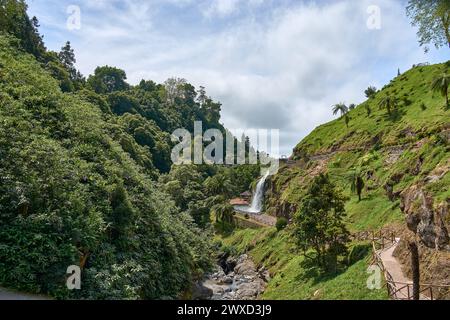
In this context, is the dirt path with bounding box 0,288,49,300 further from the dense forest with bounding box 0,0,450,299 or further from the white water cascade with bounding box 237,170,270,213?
the white water cascade with bounding box 237,170,270,213

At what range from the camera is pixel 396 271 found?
22266 mm

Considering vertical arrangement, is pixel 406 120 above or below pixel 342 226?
above

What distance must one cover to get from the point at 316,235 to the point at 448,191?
11.8 meters

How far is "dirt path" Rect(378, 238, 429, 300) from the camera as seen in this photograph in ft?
62.0

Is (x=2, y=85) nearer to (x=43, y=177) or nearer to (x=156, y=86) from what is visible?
(x=43, y=177)

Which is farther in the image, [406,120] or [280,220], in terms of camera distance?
[406,120]

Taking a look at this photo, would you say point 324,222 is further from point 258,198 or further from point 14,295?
point 258,198

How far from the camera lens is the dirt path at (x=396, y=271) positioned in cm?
1891

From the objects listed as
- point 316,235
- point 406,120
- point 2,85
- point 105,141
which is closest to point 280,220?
point 316,235

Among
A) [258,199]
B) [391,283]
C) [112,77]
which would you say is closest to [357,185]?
[391,283]

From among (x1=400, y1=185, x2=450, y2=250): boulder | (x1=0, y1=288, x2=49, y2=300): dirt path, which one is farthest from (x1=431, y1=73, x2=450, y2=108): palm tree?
(x1=0, y1=288, x2=49, y2=300): dirt path

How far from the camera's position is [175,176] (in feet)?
252

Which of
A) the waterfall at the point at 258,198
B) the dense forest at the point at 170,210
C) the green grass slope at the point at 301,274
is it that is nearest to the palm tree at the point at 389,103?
the dense forest at the point at 170,210

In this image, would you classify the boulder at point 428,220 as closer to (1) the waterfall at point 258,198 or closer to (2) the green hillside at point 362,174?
(2) the green hillside at point 362,174
